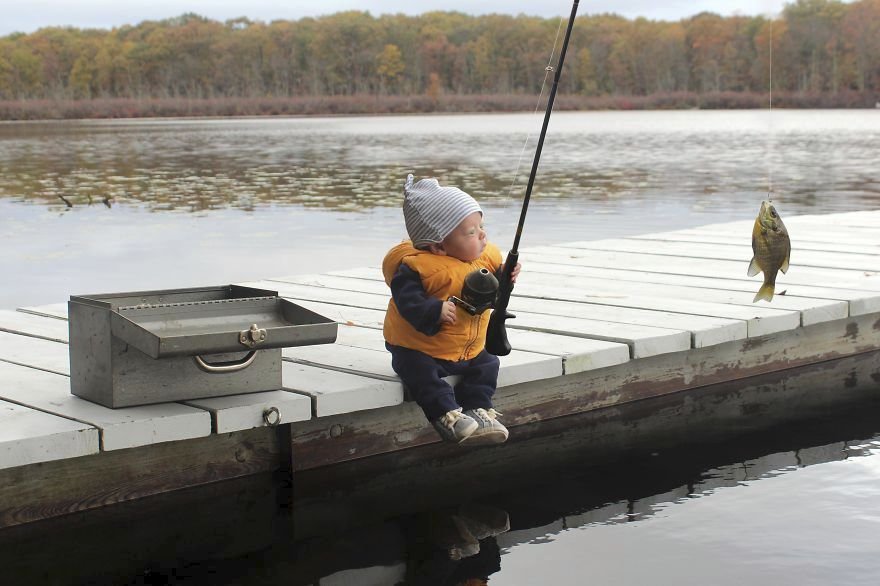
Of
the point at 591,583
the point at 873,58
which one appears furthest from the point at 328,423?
the point at 873,58

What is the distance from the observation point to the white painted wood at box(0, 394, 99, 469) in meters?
3.73

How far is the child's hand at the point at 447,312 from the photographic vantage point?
420 centimetres

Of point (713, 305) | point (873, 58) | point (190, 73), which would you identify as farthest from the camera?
point (190, 73)

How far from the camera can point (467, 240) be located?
4410mm

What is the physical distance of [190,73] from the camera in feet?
340

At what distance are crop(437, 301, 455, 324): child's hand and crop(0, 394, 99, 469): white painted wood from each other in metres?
1.19

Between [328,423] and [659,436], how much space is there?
1.63 m

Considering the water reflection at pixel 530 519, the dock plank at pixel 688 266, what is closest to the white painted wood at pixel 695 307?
the water reflection at pixel 530 519

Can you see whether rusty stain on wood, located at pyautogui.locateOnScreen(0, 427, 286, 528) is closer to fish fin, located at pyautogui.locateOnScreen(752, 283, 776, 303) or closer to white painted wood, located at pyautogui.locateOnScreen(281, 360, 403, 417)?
white painted wood, located at pyautogui.locateOnScreen(281, 360, 403, 417)

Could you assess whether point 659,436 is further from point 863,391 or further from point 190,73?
point 190,73

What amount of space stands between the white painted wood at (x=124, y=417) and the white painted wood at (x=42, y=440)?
45mm

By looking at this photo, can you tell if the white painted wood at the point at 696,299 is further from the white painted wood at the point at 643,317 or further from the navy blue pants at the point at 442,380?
the navy blue pants at the point at 442,380

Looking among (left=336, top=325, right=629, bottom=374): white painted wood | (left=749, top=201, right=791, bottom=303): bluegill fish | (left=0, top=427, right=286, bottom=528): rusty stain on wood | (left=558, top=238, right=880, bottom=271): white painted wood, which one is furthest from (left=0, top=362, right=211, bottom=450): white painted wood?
(left=558, top=238, right=880, bottom=271): white painted wood

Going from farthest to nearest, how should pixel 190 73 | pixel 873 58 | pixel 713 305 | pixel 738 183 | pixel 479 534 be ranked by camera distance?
pixel 190 73
pixel 873 58
pixel 738 183
pixel 713 305
pixel 479 534
